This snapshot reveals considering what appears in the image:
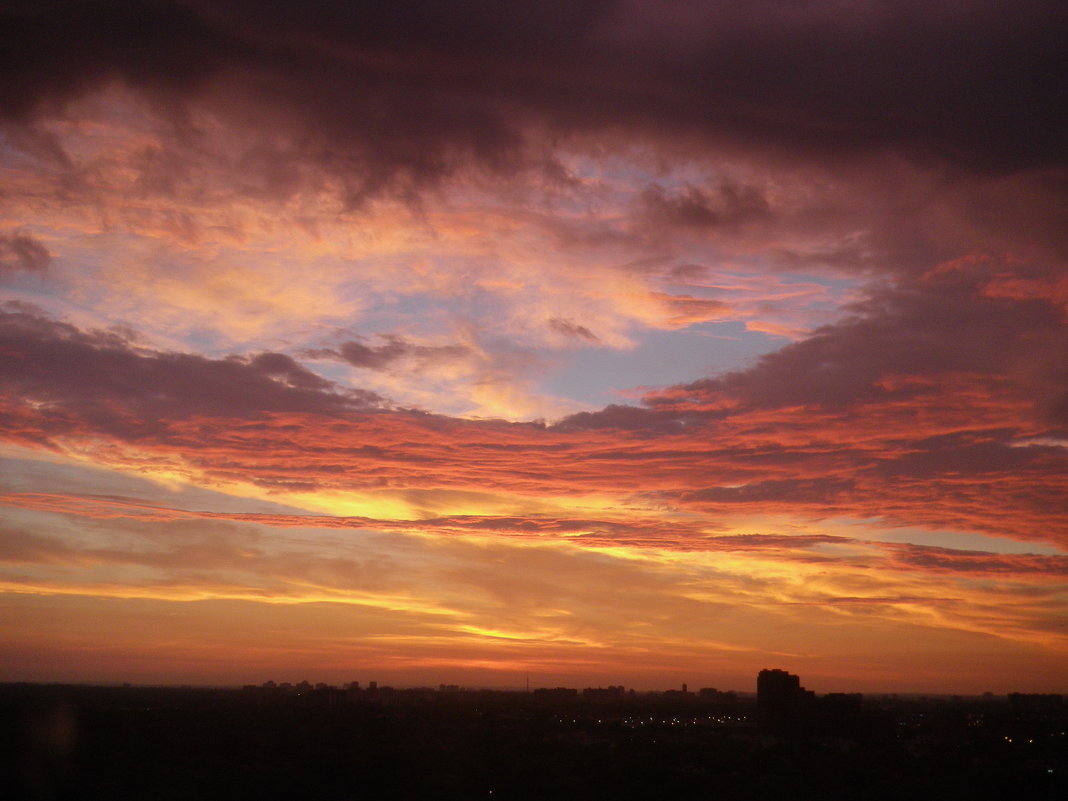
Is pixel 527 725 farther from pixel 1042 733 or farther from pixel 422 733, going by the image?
pixel 1042 733

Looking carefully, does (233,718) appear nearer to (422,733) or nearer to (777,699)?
(422,733)

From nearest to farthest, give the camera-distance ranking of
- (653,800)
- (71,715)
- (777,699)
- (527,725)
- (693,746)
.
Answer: (653,800)
(693,746)
(527,725)
(71,715)
(777,699)

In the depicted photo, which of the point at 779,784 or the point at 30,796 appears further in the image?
the point at 779,784

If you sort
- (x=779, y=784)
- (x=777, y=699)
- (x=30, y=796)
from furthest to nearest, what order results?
(x=777, y=699) → (x=779, y=784) → (x=30, y=796)

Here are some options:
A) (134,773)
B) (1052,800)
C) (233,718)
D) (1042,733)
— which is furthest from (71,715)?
(1042,733)

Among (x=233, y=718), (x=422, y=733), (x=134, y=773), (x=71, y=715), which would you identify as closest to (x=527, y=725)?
(x=422, y=733)

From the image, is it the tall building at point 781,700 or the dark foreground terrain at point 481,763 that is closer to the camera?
the dark foreground terrain at point 481,763

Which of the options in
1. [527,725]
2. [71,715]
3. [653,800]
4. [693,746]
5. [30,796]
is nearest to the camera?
[30,796]

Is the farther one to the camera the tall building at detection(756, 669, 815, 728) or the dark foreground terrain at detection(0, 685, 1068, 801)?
the tall building at detection(756, 669, 815, 728)

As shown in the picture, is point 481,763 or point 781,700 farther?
point 781,700
